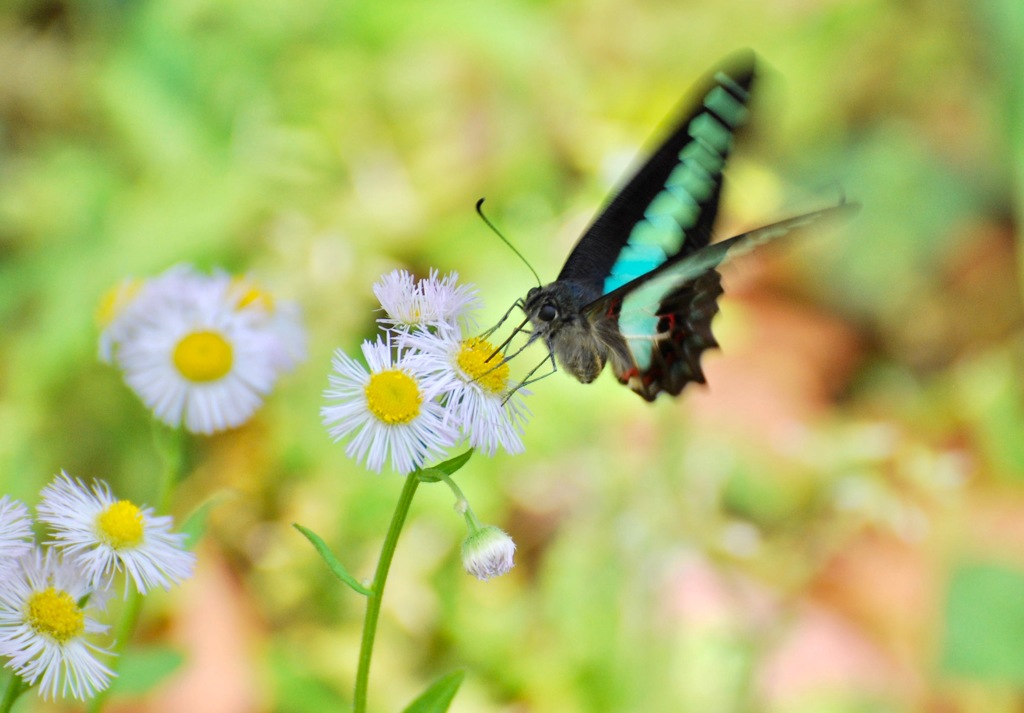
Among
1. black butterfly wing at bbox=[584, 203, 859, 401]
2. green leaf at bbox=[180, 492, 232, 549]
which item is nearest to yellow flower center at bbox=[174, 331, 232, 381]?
green leaf at bbox=[180, 492, 232, 549]

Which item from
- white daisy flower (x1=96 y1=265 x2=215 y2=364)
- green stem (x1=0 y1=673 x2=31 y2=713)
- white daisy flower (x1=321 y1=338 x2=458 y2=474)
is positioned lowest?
green stem (x1=0 y1=673 x2=31 y2=713)

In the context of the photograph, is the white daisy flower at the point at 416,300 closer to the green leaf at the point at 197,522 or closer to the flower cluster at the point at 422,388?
the flower cluster at the point at 422,388

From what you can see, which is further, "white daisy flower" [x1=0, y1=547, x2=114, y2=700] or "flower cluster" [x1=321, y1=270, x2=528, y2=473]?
"flower cluster" [x1=321, y1=270, x2=528, y2=473]

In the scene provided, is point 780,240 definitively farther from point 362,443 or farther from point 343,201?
point 343,201

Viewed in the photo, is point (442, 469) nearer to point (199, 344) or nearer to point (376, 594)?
point (376, 594)

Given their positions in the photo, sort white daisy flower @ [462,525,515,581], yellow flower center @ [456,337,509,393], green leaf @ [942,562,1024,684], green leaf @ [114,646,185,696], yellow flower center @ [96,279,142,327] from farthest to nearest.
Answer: green leaf @ [942,562,1024,684], yellow flower center @ [96,279,142,327], green leaf @ [114,646,185,696], yellow flower center @ [456,337,509,393], white daisy flower @ [462,525,515,581]

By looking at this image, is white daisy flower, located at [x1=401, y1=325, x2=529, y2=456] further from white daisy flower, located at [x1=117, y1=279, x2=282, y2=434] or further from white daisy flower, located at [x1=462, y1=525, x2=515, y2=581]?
white daisy flower, located at [x1=117, y1=279, x2=282, y2=434]

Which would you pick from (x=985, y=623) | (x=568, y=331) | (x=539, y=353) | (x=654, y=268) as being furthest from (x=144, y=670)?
(x=985, y=623)
